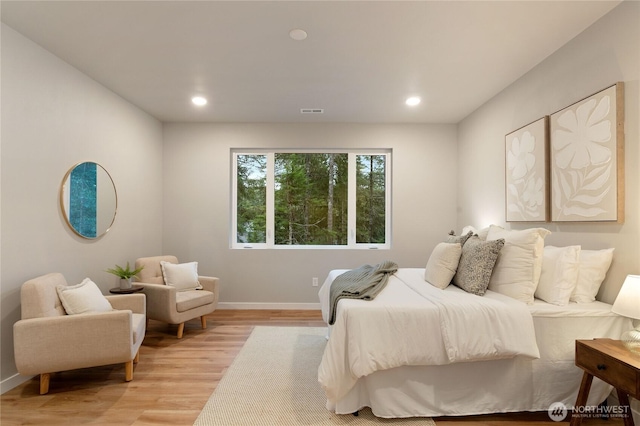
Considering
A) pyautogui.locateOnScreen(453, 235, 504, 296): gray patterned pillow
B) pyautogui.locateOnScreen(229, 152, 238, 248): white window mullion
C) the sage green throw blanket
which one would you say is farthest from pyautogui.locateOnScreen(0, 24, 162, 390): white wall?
pyautogui.locateOnScreen(453, 235, 504, 296): gray patterned pillow

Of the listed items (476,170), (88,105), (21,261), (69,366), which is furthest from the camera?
(476,170)

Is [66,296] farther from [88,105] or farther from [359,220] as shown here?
[359,220]

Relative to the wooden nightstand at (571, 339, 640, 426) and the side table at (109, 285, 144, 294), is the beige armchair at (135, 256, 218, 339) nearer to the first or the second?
the side table at (109, 285, 144, 294)

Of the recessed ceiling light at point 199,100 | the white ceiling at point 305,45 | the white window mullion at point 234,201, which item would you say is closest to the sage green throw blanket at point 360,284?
the white ceiling at point 305,45

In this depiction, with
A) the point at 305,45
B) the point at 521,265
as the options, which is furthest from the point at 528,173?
the point at 305,45

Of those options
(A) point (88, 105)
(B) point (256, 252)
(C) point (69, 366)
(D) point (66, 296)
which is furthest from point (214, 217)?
(C) point (69, 366)

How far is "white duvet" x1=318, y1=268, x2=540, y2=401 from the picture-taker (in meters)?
2.11

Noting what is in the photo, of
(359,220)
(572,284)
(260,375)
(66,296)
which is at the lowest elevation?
(260,375)

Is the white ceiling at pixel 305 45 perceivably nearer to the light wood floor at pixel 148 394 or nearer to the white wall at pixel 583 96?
the white wall at pixel 583 96

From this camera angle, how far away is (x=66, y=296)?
2678 mm

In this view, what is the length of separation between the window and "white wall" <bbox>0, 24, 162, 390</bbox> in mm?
1500

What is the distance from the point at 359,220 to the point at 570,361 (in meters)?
3.12

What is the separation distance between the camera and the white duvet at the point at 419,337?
2.11 m

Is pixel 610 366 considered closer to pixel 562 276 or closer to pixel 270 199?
pixel 562 276
